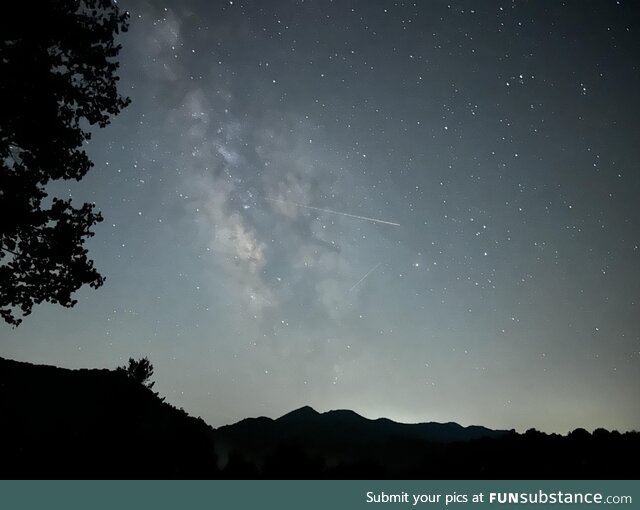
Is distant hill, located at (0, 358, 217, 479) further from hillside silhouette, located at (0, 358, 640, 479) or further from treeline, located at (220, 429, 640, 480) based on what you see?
treeline, located at (220, 429, 640, 480)

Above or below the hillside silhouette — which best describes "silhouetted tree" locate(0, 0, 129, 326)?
above

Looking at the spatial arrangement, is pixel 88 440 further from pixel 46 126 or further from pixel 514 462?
pixel 514 462

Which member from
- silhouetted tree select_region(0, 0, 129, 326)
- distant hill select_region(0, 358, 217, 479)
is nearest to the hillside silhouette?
distant hill select_region(0, 358, 217, 479)

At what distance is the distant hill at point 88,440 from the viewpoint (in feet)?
39.3

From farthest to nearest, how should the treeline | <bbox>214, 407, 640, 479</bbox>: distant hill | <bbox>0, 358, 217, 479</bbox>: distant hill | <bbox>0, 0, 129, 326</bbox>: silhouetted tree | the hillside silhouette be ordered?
<bbox>214, 407, 640, 479</bbox>: distant hill → the treeline → the hillside silhouette → <bbox>0, 358, 217, 479</bbox>: distant hill → <bbox>0, 0, 129, 326</bbox>: silhouetted tree

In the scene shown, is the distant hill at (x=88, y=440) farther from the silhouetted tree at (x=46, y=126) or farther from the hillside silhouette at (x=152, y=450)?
the silhouetted tree at (x=46, y=126)

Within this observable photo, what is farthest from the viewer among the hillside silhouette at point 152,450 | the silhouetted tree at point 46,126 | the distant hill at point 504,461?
the distant hill at point 504,461

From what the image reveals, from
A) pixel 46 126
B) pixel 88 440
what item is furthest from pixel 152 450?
pixel 46 126

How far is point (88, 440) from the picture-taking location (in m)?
16.0

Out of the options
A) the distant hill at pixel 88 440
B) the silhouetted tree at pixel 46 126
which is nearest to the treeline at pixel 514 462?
the distant hill at pixel 88 440

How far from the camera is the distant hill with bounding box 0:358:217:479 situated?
472 inches

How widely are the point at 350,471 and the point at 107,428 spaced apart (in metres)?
13.8

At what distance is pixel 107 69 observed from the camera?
29.9 feet
